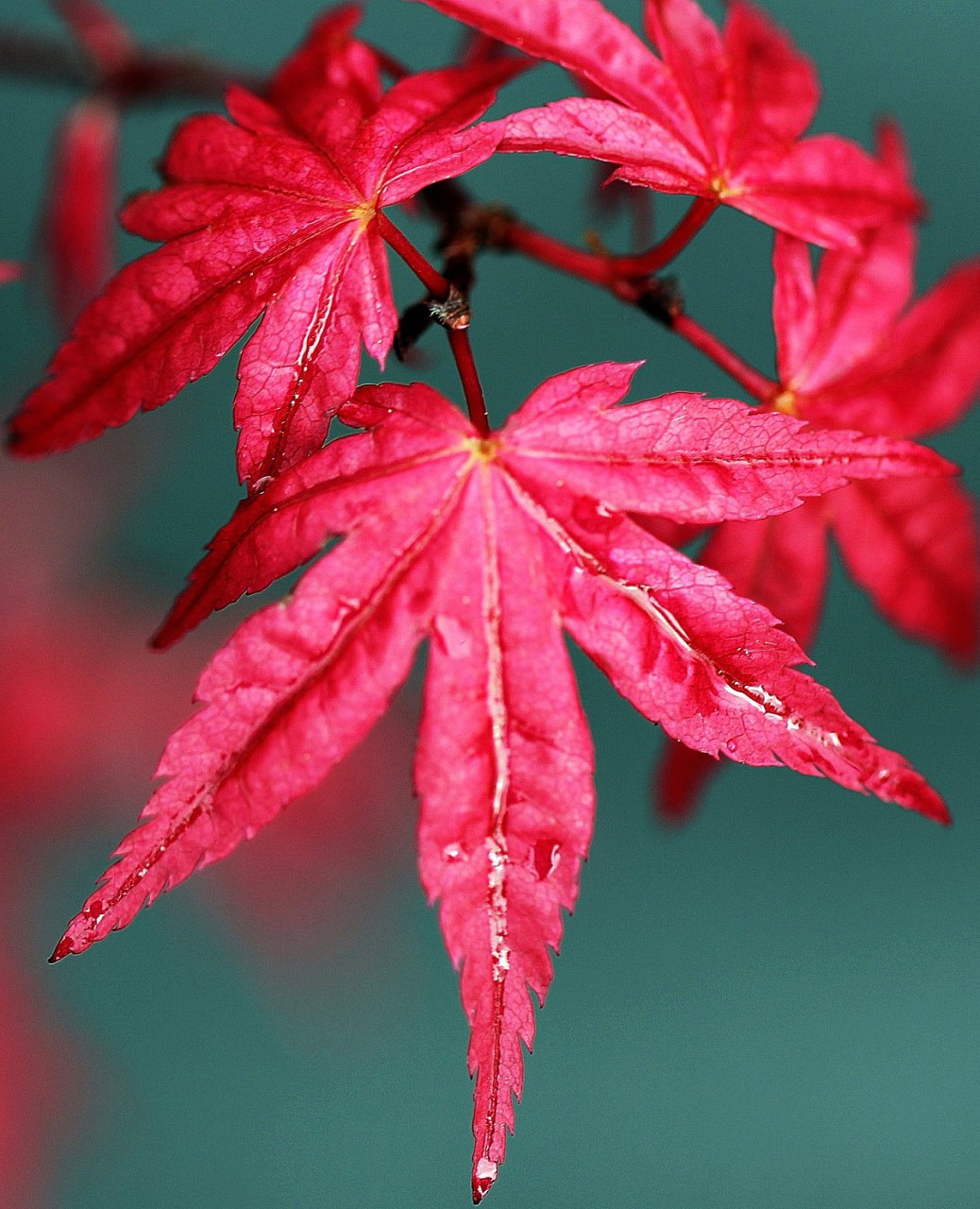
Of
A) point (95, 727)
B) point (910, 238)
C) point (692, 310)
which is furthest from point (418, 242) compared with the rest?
point (910, 238)

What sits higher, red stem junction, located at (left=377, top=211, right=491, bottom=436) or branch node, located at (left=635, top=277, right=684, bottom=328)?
branch node, located at (left=635, top=277, right=684, bottom=328)

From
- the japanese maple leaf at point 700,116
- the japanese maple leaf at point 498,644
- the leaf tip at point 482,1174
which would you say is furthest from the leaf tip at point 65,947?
the japanese maple leaf at point 700,116

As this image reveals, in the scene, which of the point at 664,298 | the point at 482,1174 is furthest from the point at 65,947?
the point at 664,298

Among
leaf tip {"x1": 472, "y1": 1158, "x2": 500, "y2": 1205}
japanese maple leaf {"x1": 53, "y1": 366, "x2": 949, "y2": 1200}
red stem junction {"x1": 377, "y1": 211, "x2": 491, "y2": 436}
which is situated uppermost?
red stem junction {"x1": 377, "y1": 211, "x2": 491, "y2": 436}

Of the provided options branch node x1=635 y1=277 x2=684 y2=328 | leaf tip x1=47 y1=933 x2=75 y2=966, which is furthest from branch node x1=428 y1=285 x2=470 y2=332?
leaf tip x1=47 y1=933 x2=75 y2=966

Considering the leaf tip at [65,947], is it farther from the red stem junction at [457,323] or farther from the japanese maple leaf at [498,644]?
the red stem junction at [457,323]

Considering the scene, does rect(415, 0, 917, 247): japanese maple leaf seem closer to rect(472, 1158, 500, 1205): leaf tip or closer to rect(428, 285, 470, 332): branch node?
rect(428, 285, 470, 332): branch node
